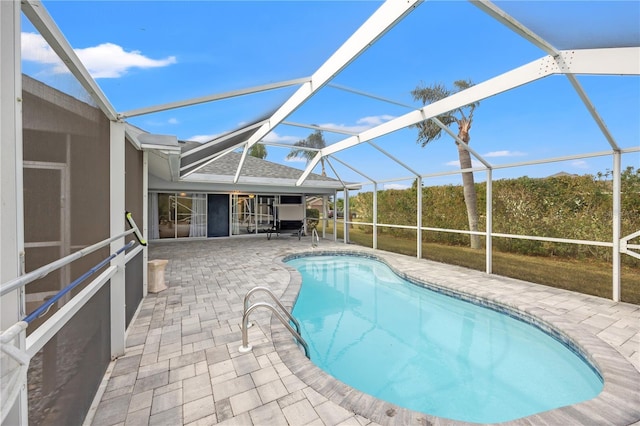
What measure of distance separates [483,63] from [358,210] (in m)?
11.4

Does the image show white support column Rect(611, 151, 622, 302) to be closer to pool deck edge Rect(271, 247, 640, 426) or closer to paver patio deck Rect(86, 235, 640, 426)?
paver patio deck Rect(86, 235, 640, 426)

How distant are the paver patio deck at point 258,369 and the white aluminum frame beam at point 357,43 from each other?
368 cm

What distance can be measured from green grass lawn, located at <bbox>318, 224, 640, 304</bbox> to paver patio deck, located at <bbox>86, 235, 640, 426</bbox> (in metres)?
1.08

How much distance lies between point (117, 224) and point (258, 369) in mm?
2170

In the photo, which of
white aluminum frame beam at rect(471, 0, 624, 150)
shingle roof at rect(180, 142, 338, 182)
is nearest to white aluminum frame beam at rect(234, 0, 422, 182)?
white aluminum frame beam at rect(471, 0, 624, 150)

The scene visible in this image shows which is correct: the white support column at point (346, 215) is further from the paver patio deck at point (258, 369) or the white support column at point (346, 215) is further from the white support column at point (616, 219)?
the white support column at point (616, 219)

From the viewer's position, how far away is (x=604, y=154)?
4.92 meters

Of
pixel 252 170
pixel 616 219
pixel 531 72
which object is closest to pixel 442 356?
pixel 616 219

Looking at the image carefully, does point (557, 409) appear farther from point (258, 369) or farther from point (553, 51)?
point (553, 51)

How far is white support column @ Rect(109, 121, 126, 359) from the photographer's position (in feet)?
9.66

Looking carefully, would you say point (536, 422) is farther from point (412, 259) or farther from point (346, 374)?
point (412, 259)

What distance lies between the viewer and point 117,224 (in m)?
2.98

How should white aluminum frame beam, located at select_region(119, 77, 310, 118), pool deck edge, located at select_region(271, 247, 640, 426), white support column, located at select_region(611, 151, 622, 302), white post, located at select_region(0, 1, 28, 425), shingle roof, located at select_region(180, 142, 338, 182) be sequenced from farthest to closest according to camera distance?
shingle roof, located at select_region(180, 142, 338, 182), white support column, located at select_region(611, 151, 622, 302), white aluminum frame beam, located at select_region(119, 77, 310, 118), pool deck edge, located at select_region(271, 247, 640, 426), white post, located at select_region(0, 1, 28, 425)

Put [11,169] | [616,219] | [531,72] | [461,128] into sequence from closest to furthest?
1. [11,169]
2. [531,72]
3. [616,219]
4. [461,128]
